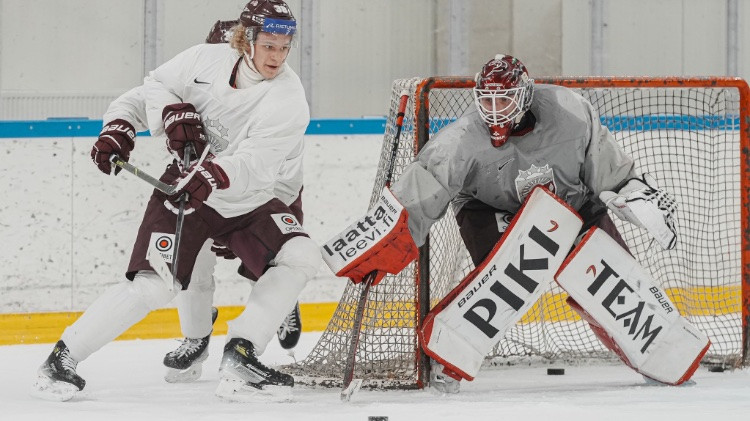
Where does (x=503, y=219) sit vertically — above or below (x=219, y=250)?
above

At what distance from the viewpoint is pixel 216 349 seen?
4.38 m

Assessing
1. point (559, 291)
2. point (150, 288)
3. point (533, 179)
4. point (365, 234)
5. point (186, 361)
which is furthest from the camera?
point (559, 291)

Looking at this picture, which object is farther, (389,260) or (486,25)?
(486,25)

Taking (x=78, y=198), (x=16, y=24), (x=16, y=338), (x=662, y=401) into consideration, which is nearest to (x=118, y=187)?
(x=78, y=198)

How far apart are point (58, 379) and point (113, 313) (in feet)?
0.70

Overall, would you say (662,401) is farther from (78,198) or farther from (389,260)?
(78,198)

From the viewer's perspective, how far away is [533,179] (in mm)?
3506

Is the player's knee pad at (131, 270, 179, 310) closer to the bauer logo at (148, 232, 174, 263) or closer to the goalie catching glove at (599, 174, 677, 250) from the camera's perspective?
the bauer logo at (148, 232, 174, 263)

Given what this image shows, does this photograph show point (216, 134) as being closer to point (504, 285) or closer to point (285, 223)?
point (285, 223)

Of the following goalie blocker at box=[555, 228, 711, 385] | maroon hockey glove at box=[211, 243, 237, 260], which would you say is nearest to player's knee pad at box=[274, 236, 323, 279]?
maroon hockey glove at box=[211, 243, 237, 260]

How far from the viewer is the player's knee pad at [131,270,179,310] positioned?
3.27 metres

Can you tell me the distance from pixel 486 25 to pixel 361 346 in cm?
432

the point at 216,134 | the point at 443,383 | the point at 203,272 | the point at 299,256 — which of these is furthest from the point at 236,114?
the point at 443,383

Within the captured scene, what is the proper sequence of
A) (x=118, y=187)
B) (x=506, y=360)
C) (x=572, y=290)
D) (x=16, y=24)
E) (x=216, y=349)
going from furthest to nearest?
(x=16, y=24), (x=118, y=187), (x=216, y=349), (x=506, y=360), (x=572, y=290)
